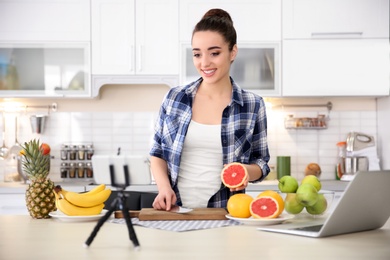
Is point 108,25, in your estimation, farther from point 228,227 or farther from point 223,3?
point 228,227

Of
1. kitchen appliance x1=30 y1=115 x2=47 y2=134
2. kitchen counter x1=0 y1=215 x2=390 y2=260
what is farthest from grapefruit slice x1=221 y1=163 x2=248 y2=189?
kitchen appliance x1=30 y1=115 x2=47 y2=134

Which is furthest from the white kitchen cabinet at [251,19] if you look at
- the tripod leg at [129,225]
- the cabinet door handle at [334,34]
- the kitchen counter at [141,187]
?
the tripod leg at [129,225]

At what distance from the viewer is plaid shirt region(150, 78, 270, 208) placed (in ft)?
7.16

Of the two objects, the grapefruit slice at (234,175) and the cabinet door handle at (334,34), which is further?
the cabinet door handle at (334,34)

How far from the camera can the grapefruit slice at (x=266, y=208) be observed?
5.40 feet

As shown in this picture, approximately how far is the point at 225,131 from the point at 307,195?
0.58 metres

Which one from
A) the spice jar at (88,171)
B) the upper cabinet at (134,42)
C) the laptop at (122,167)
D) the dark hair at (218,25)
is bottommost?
the spice jar at (88,171)

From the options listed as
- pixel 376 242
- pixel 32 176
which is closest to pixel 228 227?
pixel 376 242

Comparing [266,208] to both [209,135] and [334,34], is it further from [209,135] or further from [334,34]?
[334,34]

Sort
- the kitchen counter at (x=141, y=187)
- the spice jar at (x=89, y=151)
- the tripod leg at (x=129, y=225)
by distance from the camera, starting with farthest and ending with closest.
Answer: the spice jar at (x=89, y=151)
the kitchen counter at (x=141, y=187)
the tripod leg at (x=129, y=225)

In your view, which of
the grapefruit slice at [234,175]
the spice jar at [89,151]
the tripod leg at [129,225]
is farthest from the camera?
the spice jar at [89,151]

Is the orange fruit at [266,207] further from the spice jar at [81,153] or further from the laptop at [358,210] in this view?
the spice jar at [81,153]

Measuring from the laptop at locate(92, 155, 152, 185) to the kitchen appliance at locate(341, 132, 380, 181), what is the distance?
3380 mm

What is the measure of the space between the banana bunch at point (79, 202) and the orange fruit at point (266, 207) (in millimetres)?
441
